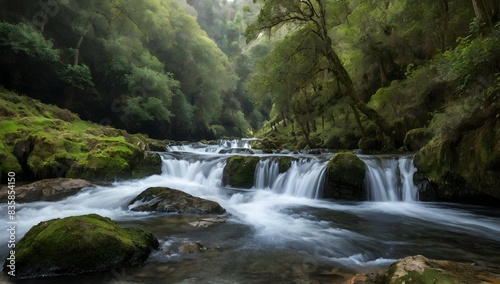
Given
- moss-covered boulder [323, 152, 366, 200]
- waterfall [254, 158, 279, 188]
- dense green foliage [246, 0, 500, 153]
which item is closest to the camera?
moss-covered boulder [323, 152, 366, 200]

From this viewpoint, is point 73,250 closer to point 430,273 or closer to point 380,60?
point 430,273

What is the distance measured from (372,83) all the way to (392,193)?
1250 cm

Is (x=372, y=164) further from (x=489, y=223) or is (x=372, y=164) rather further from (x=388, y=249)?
(x=388, y=249)

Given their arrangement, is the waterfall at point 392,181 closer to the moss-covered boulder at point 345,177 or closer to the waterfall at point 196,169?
the moss-covered boulder at point 345,177

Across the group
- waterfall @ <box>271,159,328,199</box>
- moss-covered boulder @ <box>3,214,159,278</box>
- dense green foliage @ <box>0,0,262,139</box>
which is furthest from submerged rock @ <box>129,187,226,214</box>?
dense green foliage @ <box>0,0,262,139</box>

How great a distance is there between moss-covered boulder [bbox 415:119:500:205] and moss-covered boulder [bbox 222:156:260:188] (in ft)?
18.6

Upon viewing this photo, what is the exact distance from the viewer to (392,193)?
8797mm

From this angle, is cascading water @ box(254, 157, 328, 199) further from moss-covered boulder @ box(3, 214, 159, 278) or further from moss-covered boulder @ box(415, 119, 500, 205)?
moss-covered boulder @ box(3, 214, 159, 278)

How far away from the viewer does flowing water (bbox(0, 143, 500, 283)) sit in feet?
12.6

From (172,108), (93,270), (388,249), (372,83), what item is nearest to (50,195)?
(93,270)

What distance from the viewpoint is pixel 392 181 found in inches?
355

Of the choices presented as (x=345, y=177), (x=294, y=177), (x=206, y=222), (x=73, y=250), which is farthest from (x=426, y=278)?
(x=294, y=177)

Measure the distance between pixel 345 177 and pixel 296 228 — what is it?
11.4ft

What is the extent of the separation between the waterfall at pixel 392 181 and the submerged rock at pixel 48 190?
9207mm
